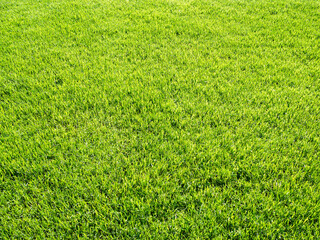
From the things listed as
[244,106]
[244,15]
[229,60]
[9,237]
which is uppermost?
[244,15]

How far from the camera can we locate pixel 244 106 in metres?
3.02

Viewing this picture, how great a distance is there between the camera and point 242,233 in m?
1.80

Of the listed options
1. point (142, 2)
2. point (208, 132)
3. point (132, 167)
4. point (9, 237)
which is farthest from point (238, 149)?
point (142, 2)

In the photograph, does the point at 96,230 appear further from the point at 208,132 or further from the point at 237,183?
the point at 208,132

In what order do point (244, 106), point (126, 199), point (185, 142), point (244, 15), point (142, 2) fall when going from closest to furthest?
point (126, 199)
point (185, 142)
point (244, 106)
point (244, 15)
point (142, 2)

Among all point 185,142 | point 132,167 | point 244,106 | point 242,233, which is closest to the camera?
point 242,233

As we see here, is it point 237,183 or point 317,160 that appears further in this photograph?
point 317,160

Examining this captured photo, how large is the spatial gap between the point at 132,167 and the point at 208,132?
1.02m

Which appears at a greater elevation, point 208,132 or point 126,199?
point 208,132

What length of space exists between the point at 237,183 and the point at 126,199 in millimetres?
1101

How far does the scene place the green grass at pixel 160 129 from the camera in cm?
194

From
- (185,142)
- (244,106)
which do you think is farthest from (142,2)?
(185,142)

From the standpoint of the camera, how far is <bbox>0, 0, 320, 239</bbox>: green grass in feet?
6.38

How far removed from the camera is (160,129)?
2754 millimetres
